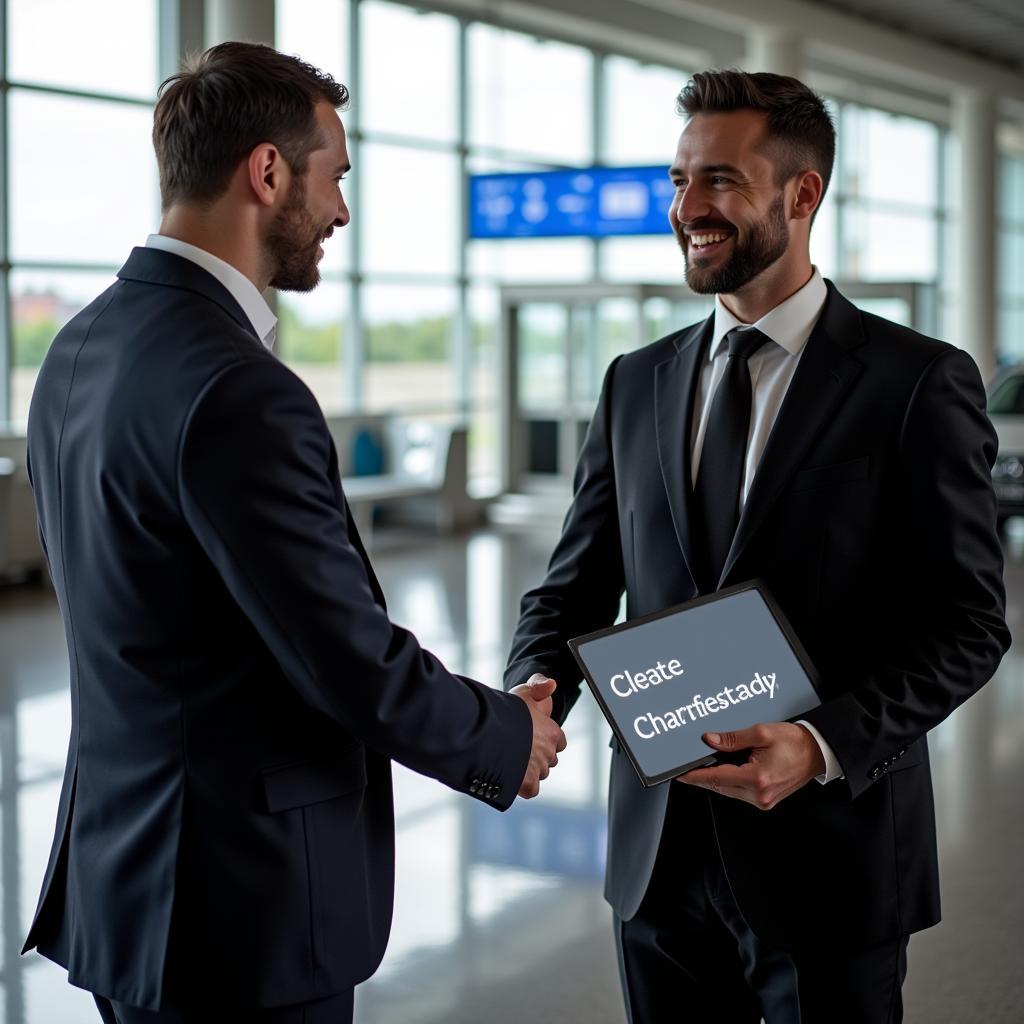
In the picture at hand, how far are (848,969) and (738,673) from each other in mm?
457

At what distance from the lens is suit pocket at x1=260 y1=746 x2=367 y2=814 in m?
1.61

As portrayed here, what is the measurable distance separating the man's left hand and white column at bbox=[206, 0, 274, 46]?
29.9ft

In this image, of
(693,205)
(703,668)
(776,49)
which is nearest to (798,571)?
(703,668)

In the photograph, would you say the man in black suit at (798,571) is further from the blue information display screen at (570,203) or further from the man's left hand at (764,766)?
the blue information display screen at (570,203)

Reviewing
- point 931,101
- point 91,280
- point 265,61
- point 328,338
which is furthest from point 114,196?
point 931,101

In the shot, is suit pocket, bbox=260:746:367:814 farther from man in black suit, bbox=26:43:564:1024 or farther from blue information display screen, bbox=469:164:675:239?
blue information display screen, bbox=469:164:675:239

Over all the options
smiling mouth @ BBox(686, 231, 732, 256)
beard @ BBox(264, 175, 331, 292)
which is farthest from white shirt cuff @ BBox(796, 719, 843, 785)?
beard @ BBox(264, 175, 331, 292)

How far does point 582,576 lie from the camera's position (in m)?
2.17

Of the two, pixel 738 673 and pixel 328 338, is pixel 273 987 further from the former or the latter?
pixel 328 338

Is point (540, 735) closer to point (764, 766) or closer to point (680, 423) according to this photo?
point (764, 766)

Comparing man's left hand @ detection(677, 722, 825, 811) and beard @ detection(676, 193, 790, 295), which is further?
beard @ detection(676, 193, 790, 295)

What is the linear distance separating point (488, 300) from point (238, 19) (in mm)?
4822

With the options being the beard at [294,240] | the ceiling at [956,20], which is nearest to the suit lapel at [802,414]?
the beard at [294,240]

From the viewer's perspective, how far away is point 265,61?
170cm
